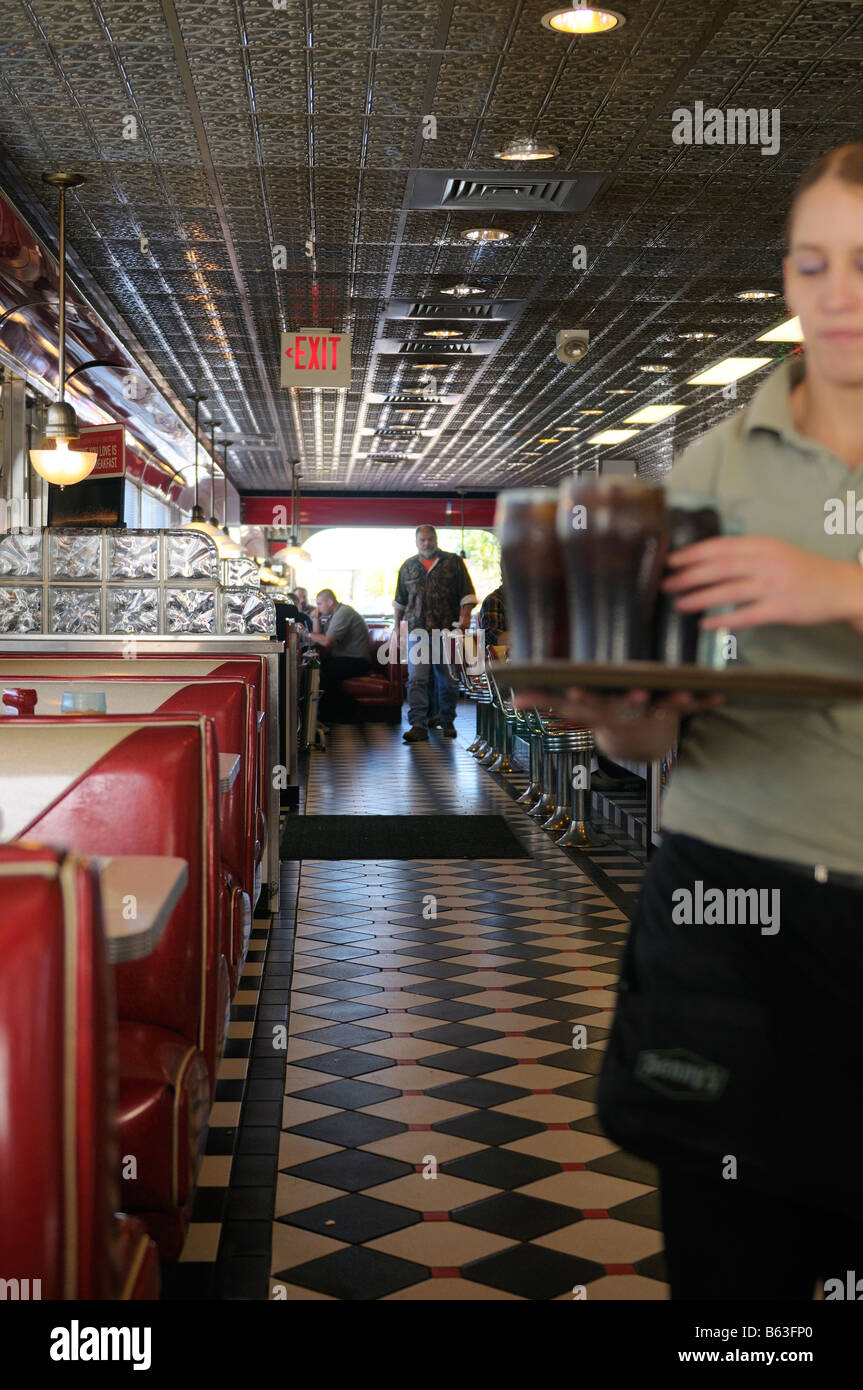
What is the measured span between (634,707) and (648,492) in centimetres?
15

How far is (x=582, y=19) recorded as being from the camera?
4.87 metres

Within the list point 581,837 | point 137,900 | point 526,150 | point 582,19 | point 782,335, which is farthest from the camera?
point 782,335

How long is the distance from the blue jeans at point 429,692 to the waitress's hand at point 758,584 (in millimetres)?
11179

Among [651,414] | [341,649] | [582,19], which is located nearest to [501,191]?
[582,19]

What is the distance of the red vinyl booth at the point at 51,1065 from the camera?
1.05 metres

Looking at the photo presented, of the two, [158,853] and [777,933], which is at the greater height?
[777,933]

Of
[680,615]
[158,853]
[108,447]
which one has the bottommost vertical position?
[158,853]

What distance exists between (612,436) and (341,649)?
4.63m

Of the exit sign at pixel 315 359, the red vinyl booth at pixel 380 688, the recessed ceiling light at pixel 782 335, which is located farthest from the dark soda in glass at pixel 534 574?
the red vinyl booth at pixel 380 688

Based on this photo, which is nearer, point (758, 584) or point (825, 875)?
point (758, 584)

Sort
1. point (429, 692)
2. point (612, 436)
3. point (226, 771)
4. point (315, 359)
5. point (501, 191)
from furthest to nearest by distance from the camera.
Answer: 1. point (612, 436)
2. point (429, 692)
3. point (315, 359)
4. point (501, 191)
5. point (226, 771)

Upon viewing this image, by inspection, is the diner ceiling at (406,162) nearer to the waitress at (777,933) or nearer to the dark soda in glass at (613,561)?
the waitress at (777,933)

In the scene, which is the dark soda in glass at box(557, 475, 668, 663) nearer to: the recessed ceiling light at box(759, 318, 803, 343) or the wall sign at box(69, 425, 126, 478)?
the wall sign at box(69, 425, 126, 478)

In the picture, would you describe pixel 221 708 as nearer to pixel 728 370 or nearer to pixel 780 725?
pixel 780 725
